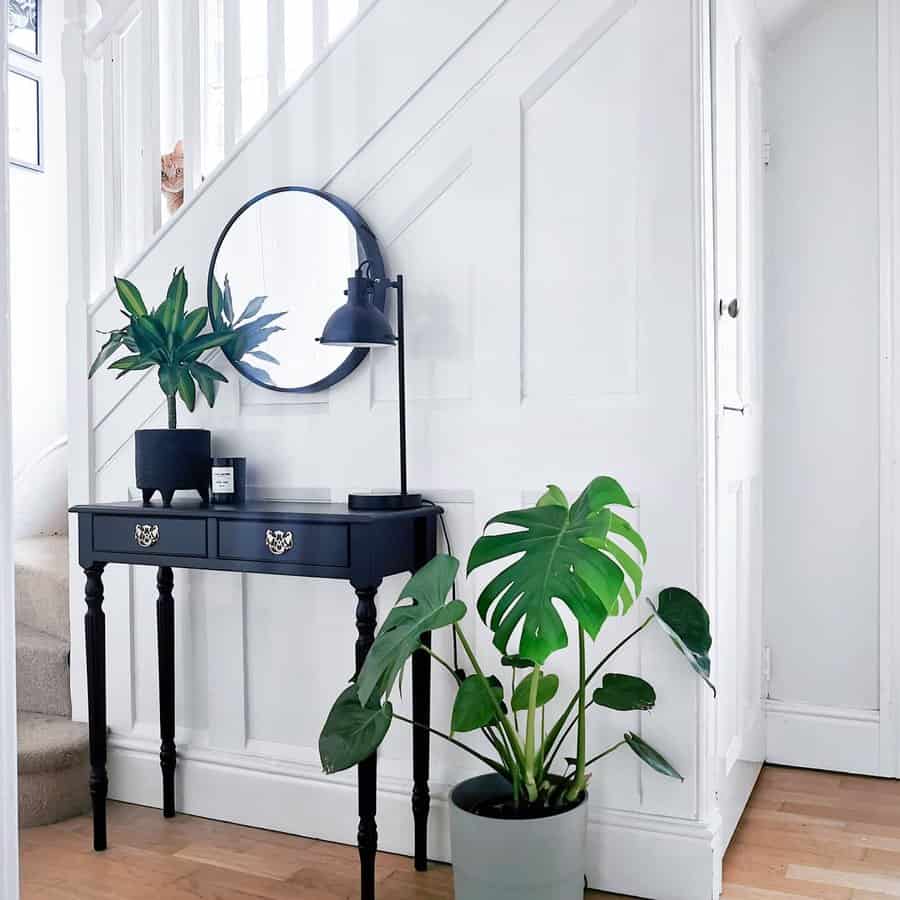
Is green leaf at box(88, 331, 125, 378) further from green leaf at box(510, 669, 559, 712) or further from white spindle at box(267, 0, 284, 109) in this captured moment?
green leaf at box(510, 669, 559, 712)

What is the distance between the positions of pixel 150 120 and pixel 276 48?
1.25 ft

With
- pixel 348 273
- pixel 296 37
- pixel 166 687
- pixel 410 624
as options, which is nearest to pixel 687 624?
pixel 410 624

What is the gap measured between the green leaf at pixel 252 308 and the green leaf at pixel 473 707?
1.00 m

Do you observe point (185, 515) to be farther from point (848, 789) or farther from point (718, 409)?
point (848, 789)

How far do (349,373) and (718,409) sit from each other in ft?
2.56

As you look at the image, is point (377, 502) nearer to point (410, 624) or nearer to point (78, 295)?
point (410, 624)

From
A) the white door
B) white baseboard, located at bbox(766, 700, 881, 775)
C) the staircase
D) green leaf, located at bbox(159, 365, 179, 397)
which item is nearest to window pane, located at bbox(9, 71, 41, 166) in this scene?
green leaf, located at bbox(159, 365, 179, 397)

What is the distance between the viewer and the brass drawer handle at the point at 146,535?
2.13 meters

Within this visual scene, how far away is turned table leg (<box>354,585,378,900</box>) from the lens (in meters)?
1.90

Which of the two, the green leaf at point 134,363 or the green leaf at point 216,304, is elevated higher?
the green leaf at point 216,304

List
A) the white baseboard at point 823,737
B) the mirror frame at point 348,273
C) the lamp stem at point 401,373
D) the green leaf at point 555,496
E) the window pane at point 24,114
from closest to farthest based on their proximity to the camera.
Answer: the window pane at point 24,114
the green leaf at point 555,496
the lamp stem at point 401,373
the mirror frame at point 348,273
the white baseboard at point 823,737

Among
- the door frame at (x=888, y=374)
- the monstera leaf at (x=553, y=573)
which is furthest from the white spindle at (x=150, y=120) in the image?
the door frame at (x=888, y=374)

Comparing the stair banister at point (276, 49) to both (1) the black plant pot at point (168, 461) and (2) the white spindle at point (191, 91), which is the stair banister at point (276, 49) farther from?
(1) the black plant pot at point (168, 461)

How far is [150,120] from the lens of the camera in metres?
2.51
